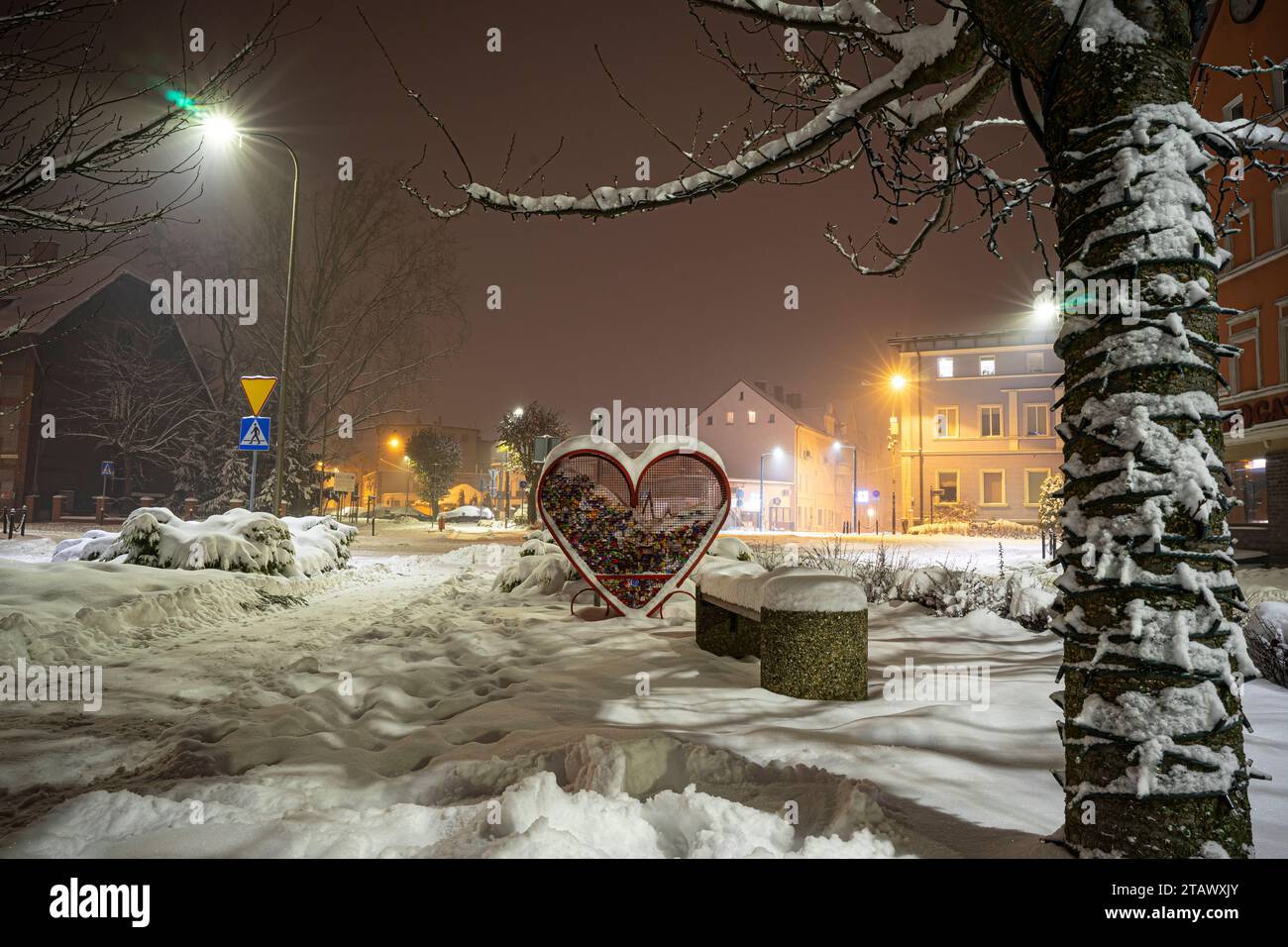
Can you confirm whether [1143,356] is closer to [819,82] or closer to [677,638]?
[819,82]

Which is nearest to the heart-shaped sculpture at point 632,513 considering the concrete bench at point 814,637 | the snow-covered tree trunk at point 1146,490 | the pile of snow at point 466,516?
the concrete bench at point 814,637

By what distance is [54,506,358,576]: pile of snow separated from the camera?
9.52 meters

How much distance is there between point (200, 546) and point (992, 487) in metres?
41.9

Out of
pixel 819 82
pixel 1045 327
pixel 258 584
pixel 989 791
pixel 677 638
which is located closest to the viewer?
pixel 989 791

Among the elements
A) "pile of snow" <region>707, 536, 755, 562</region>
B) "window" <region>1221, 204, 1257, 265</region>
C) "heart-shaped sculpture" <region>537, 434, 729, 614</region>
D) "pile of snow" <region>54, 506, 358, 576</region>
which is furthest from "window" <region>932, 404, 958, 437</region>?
"pile of snow" <region>54, 506, 358, 576</region>

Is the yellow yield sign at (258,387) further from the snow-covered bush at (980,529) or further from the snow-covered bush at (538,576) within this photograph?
the snow-covered bush at (980,529)

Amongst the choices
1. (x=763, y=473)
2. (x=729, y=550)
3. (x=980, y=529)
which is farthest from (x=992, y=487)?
(x=729, y=550)

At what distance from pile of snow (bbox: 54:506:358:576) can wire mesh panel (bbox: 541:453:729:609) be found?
5.70 m

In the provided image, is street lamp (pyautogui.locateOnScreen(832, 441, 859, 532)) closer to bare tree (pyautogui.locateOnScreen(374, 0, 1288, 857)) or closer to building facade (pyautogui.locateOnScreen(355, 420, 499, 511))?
building facade (pyautogui.locateOnScreen(355, 420, 499, 511))

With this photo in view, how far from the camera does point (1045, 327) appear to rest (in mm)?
41031

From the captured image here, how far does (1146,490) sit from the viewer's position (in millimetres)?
1819

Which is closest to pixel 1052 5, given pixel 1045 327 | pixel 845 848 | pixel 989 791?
pixel 845 848

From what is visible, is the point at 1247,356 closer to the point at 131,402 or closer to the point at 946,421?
the point at 946,421
